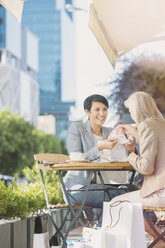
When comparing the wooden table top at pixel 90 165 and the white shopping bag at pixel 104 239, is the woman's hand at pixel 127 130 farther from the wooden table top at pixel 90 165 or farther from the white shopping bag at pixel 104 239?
the white shopping bag at pixel 104 239

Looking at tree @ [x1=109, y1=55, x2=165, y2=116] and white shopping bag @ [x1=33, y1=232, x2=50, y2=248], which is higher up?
tree @ [x1=109, y1=55, x2=165, y2=116]

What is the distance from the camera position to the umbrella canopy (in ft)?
22.2

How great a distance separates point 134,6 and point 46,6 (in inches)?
5725

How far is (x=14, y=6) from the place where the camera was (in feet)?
13.2

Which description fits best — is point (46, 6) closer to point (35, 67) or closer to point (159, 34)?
point (35, 67)

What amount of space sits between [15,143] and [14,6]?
35813 mm

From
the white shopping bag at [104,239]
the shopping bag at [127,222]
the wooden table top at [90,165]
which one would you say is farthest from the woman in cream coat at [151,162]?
the white shopping bag at [104,239]

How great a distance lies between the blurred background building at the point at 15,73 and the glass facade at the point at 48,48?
2695 centimetres

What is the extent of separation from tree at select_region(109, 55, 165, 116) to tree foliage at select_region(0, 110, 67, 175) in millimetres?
28653

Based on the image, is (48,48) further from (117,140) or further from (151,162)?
(151,162)

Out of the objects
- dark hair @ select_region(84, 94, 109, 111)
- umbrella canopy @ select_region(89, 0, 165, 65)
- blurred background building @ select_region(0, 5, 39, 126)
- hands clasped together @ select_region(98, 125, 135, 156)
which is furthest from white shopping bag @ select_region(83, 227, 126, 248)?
blurred background building @ select_region(0, 5, 39, 126)

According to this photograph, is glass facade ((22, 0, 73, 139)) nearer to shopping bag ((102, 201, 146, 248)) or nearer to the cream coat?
the cream coat

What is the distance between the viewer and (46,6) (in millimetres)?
147000

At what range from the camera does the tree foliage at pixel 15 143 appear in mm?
38719
